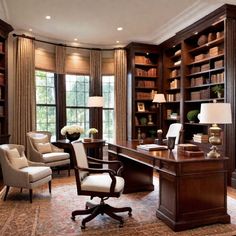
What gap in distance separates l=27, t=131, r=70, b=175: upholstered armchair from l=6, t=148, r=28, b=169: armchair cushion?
40.0 inches

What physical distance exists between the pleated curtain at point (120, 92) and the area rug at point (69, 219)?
2.97m

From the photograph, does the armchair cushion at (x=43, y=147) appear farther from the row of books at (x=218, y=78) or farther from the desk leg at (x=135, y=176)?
the row of books at (x=218, y=78)

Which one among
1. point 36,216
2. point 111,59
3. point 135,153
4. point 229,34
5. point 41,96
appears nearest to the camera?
point 36,216

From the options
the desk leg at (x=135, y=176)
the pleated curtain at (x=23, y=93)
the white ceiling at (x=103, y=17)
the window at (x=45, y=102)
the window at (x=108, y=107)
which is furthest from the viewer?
the window at (x=108, y=107)

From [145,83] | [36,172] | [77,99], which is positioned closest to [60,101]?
[77,99]

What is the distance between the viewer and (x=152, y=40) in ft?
22.8

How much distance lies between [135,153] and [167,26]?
11.7 feet

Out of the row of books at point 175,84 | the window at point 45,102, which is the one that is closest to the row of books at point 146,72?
the row of books at point 175,84

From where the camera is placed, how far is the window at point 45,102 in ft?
22.1

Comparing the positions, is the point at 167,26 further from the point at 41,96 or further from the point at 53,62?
the point at 41,96

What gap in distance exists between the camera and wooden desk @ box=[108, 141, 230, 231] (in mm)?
2930

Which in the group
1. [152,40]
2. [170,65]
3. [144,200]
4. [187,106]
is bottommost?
[144,200]

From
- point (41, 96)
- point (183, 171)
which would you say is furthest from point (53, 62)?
point (183, 171)

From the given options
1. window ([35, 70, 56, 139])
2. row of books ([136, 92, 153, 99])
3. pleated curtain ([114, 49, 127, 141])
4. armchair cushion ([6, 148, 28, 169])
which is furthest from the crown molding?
armchair cushion ([6, 148, 28, 169])
